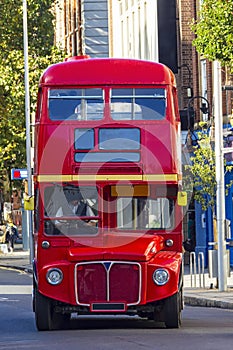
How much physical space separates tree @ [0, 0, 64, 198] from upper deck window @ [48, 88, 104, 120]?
42137 mm

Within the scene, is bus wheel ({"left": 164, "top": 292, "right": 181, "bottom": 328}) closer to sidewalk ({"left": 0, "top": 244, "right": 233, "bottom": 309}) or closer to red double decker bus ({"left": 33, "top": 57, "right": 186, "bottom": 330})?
red double decker bus ({"left": 33, "top": 57, "right": 186, "bottom": 330})

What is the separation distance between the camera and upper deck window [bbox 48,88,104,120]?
839 inches

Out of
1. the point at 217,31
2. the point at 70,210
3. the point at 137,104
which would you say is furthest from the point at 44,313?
the point at 217,31

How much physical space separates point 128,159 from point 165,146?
59cm

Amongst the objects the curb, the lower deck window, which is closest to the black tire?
the lower deck window

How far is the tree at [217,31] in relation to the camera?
25.3 m

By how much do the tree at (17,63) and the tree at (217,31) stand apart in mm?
37861

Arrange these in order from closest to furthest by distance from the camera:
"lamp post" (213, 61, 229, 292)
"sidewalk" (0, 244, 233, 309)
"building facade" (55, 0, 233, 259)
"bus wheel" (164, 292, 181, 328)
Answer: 1. "bus wheel" (164, 292, 181, 328)
2. "sidewalk" (0, 244, 233, 309)
3. "lamp post" (213, 61, 229, 292)
4. "building facade" (55, 0, 233, 259)

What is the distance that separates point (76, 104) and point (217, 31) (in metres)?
4.89

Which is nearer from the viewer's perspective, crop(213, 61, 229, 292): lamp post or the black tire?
the black tire

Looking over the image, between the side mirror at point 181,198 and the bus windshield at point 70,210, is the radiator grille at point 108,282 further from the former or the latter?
the side mirror at point 181,198

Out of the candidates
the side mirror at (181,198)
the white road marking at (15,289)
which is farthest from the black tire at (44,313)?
the white road marking at (15,289)

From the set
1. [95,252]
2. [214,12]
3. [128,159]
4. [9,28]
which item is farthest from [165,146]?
[9,28]

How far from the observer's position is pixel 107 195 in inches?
831
